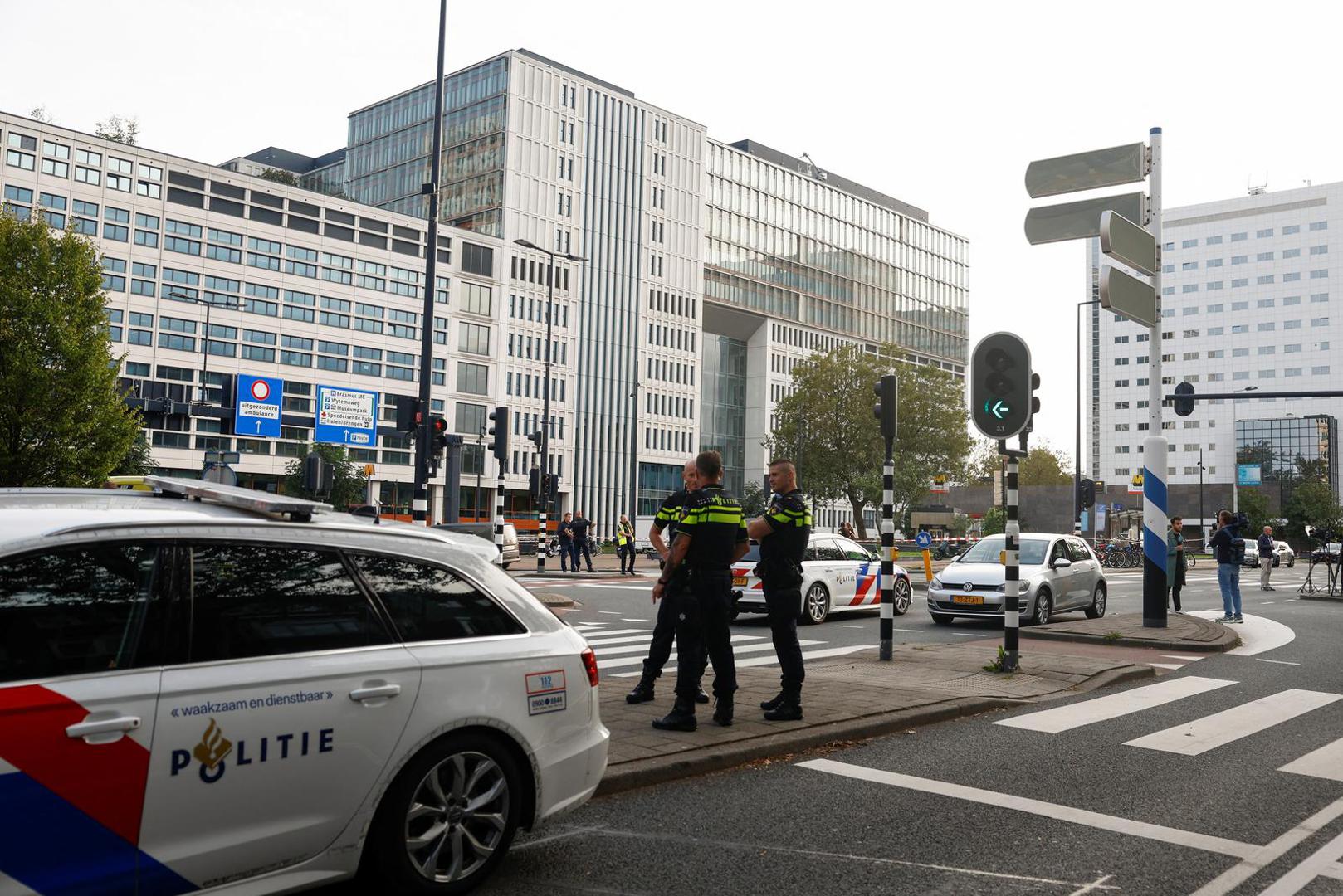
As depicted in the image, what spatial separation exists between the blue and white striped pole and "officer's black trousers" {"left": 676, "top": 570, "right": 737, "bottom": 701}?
10376 millimetres

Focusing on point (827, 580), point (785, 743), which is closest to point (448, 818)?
point (785, 743)

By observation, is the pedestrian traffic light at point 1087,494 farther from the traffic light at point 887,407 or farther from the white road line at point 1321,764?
the white road line at point 1321,764

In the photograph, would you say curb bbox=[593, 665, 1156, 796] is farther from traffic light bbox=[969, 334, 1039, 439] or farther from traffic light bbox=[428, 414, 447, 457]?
traffic light bbox=[428, 414, 447, 457]

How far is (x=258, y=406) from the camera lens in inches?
1960

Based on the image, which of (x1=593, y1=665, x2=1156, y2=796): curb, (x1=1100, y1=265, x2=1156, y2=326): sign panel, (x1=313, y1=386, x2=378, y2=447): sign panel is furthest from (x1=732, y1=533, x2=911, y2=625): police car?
(x1=313, y1=386, x2=378, y2=447): sign panel

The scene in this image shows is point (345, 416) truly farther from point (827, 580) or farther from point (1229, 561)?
point (1229, 561)

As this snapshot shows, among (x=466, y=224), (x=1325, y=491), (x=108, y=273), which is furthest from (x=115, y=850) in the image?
(x=1325, y=491)

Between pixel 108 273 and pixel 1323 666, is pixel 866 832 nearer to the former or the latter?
pixel 1323 666

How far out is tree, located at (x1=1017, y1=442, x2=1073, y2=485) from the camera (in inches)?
4791

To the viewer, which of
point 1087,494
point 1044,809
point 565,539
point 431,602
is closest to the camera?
point 431,602

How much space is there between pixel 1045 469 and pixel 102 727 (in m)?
128

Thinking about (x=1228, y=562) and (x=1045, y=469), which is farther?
(x=1045, y=469)

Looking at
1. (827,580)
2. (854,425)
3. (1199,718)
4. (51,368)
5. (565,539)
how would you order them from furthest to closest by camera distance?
(854,425) < (565,539) < (51,368) < (827,580) < (1199,718)

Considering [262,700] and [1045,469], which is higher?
[1045,469]
